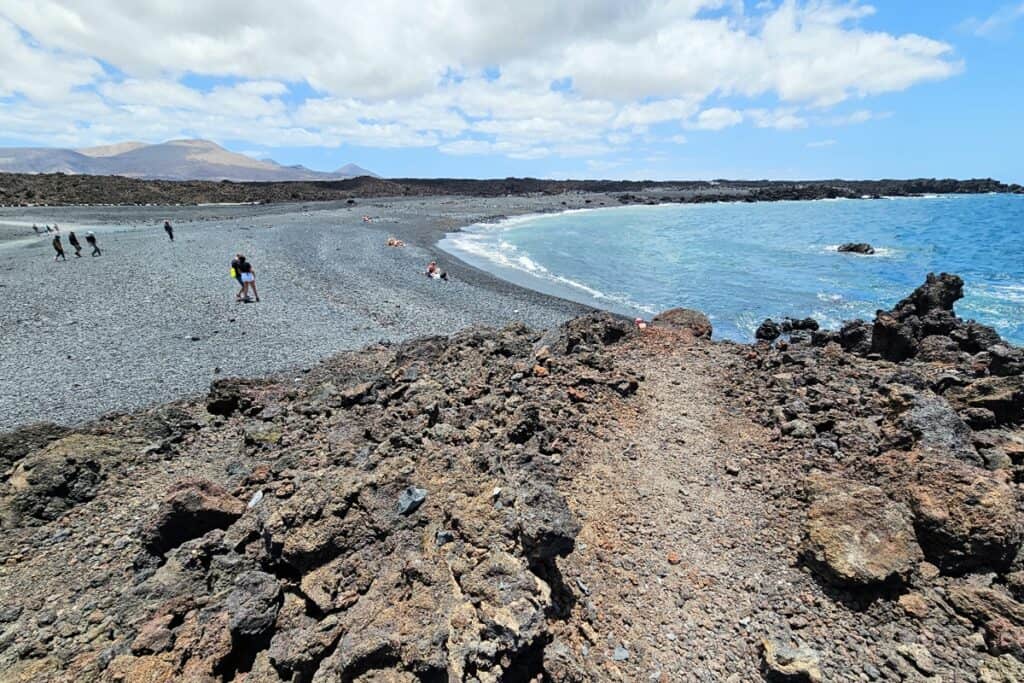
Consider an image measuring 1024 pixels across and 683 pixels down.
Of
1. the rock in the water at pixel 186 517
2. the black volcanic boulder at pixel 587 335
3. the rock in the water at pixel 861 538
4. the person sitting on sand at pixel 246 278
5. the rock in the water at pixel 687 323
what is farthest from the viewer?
the person sitting on sand at pixel 246 278

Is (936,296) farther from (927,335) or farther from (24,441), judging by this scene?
(24,441)

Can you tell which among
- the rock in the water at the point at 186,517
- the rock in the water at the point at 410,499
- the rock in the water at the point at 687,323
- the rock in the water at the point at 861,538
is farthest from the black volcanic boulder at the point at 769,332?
the rock in the water at the point at 186,517

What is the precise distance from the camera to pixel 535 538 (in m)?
4.29

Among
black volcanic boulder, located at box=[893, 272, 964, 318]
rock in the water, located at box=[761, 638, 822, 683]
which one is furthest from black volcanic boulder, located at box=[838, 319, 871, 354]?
rock in the water, located at box=[761, 638, 822, 683]

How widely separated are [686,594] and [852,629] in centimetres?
138

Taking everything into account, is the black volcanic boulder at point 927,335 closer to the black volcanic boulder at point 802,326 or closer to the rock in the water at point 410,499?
the black volcanic boulder at point 802,326

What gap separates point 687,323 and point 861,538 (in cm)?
896

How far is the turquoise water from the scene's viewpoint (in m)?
22.6

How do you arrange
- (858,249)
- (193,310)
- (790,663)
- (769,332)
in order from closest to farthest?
1. (790,663)
2. (769,332)
3. (193,310)
4. (858,249)

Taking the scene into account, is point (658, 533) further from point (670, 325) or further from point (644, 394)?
point (670, 325)

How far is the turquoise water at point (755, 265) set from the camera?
891 inches

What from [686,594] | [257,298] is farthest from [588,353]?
[257,298]

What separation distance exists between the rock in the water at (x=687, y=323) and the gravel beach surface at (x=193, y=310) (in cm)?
542

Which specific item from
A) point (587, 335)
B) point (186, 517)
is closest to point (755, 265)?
point (587, 335)
